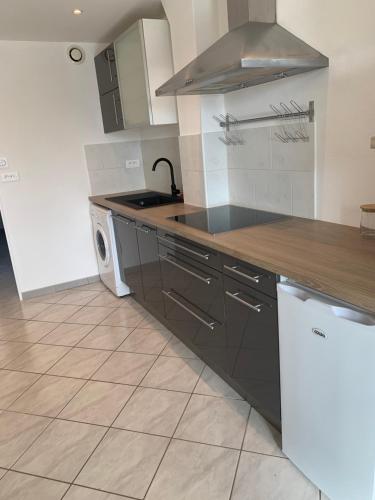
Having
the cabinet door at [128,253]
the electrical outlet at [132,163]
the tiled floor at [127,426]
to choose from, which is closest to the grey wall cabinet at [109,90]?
the electrical outlet at [132,163]

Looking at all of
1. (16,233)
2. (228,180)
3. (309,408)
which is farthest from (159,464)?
(16,233)

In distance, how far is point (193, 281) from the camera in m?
2.17

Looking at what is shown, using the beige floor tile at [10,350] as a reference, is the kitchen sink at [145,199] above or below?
above

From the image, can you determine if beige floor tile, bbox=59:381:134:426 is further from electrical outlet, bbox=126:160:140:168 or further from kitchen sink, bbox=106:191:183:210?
electrical outlet, bbox=126:160:140:168

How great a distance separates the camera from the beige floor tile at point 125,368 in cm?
235

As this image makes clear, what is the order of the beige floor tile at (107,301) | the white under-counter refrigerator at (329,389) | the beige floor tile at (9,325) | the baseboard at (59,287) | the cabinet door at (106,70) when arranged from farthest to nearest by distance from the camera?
the baseboard at (59,287) → the beige floor tile at (107,301) → the cabinet door at (106,70) → the beige floor tile at (9,325) → the white under-counter refrigerator at (329,389)

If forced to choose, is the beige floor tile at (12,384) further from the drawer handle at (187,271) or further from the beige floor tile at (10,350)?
the drawer handle at (187,271)

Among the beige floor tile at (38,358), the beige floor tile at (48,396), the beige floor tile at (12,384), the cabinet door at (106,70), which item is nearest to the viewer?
the beige floor tile at (48,396)

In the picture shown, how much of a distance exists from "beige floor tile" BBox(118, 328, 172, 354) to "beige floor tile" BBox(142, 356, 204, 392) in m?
0.16

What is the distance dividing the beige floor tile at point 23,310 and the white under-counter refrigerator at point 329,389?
2618mm

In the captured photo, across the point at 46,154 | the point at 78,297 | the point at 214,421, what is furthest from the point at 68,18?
the point at 214,421

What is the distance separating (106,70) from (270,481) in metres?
3.32

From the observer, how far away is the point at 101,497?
156cm

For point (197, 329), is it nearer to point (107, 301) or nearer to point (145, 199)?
point (107, 301)
